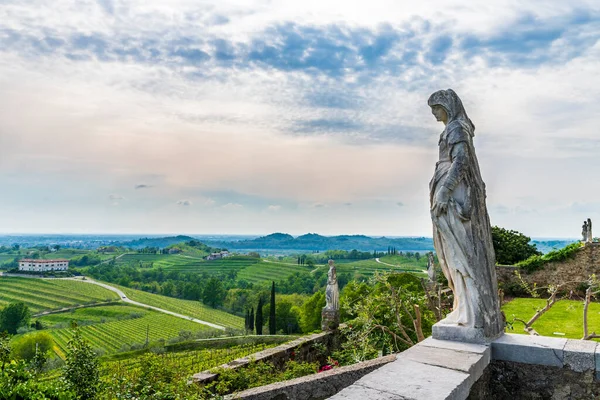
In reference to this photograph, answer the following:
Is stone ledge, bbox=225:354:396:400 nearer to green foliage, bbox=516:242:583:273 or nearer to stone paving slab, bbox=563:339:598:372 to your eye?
stone paving slab, bbox=563:339:598:372

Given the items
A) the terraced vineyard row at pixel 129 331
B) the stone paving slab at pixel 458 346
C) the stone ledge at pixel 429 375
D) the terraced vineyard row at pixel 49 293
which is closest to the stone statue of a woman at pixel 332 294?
the stone paving slab at pixel 458 346

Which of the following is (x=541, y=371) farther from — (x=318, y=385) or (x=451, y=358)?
(x=318, y=385)

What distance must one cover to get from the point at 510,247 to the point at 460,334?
29678 millimetres

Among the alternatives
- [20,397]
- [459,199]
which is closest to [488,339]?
[459,199]

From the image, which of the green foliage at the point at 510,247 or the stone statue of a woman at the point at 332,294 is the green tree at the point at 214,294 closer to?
the green foliage at the point at 510,247

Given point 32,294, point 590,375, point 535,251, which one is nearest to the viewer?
point 590,375

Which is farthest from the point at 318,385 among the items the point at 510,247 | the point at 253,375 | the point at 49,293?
the point at 49,293

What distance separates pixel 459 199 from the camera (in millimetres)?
4184

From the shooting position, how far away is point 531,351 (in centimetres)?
387

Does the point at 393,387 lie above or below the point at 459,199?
below

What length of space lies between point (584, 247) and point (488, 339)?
2395cm

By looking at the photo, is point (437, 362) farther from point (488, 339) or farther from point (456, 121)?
point (456, 121)

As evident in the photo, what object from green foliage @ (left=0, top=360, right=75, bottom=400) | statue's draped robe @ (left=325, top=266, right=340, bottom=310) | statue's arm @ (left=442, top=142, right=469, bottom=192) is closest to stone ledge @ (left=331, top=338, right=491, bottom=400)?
statue's arm @ (left=442, top=142, right=469, bottom=192)

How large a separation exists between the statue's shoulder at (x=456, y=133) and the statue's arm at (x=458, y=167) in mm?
51
